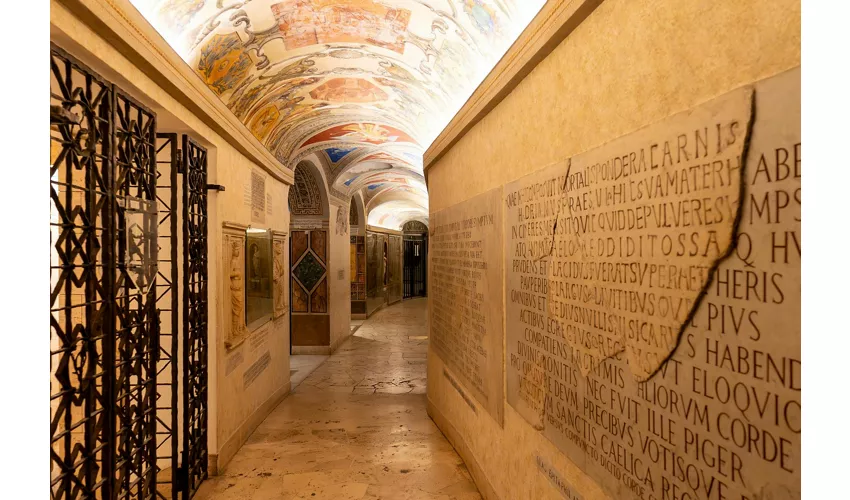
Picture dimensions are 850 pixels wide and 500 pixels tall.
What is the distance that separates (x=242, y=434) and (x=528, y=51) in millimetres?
5611

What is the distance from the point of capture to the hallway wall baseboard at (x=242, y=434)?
17.7 ft

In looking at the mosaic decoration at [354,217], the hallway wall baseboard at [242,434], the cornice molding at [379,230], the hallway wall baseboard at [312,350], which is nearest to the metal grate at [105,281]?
the hallway wall baseboard at [242,434]

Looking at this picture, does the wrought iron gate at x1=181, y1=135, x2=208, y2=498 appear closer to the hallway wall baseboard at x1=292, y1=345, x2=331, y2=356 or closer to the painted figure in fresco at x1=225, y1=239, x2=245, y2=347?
the painted figure in fresco at x1=225, y1=239, x2=245, y2=347

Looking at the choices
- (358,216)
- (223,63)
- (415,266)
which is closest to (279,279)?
(223,63)

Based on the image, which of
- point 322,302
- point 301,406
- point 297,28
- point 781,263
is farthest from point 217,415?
point 322,302

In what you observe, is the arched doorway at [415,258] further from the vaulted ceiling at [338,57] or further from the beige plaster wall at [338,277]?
the vaulted ceiling at [338,57]

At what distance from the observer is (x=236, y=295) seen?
235 inches

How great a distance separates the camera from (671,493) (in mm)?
1970

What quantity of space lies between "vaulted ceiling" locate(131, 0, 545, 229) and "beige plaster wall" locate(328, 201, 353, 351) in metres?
3.21

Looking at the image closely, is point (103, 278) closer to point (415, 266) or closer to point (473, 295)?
point (473, 295)

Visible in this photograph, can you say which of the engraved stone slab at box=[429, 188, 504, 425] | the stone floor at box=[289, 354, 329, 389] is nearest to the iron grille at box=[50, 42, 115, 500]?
the engraved stone slab at box=[429, 188, 504, 425]

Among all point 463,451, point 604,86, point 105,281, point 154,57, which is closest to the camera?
point 604,86

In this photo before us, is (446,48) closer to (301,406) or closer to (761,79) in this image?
(761,79)

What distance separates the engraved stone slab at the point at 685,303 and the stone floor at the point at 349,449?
2.77 meters
